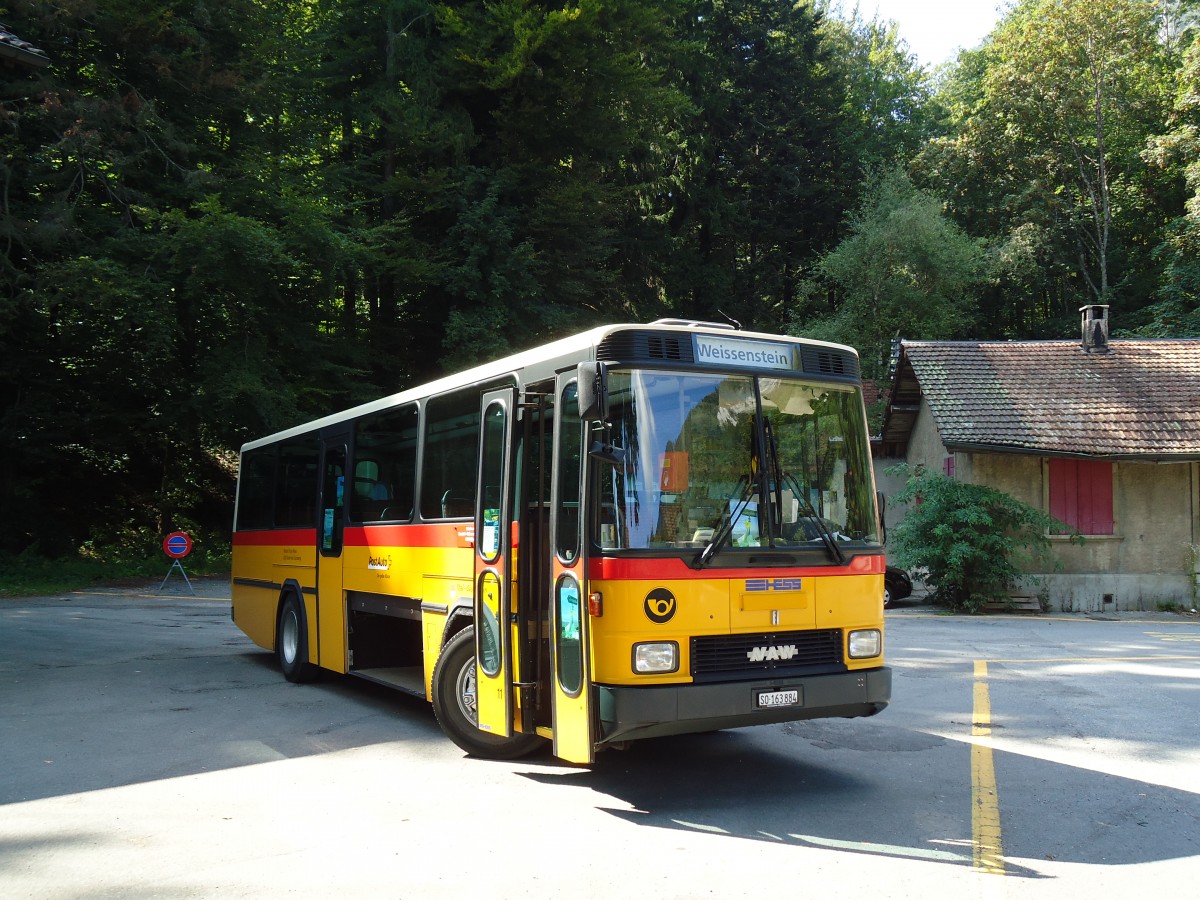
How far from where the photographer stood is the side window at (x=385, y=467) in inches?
377

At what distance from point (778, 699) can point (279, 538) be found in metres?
8.06

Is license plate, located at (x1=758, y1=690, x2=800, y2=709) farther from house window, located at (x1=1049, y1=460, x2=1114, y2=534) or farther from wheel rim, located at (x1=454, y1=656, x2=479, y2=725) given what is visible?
house window, located at (x1=1049, y1=460, x2=1114, y2=534)

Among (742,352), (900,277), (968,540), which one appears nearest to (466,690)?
(742,352)

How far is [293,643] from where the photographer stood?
39.5ft

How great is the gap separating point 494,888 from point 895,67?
60097 mm

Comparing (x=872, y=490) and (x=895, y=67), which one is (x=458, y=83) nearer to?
(x=872, y=490)

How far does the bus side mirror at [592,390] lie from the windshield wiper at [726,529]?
1025mm

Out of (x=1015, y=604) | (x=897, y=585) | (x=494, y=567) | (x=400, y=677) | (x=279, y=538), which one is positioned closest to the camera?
(x=494, y=567)

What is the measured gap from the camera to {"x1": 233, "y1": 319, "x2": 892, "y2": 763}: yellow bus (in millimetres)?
6309

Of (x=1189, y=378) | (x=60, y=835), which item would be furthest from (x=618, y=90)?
(x=60, y=835)

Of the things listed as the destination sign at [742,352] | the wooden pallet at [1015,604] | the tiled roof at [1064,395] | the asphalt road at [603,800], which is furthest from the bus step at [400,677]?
the wooden pallet at [1015,604]

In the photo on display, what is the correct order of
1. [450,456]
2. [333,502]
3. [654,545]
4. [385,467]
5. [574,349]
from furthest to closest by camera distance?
[333,502] → [385,467] → [450,456] → [574,349] → [654,545]

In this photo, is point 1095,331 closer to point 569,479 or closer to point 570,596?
point 569,479

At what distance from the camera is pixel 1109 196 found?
4284cm
